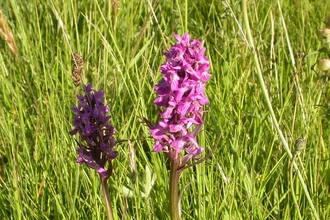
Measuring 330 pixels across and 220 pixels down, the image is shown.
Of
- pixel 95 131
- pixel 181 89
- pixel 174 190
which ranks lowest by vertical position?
pixel 174 190

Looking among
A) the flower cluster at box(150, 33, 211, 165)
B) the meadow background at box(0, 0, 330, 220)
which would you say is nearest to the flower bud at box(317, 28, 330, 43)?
the meadow background at box(0, 0, 330, 220)

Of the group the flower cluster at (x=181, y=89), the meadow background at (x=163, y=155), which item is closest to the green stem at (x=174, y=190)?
the flower cluster at (x=181, y=89)

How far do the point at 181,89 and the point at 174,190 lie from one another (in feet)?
0.80

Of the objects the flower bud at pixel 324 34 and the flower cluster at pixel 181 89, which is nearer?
the flower cluster at pixel 181 89

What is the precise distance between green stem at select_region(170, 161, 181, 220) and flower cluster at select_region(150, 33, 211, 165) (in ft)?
0.14

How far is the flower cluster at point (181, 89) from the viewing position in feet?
3.00

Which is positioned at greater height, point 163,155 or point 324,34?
point 324,34

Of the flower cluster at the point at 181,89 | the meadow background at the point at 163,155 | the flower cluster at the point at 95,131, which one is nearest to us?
the flower cluster at the point at 181,89

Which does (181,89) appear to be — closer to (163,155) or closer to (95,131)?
(95,131)

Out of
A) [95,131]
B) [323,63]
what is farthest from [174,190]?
[323,63]

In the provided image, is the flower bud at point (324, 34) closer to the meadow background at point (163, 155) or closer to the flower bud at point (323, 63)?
the flower bud at point (323, 63)

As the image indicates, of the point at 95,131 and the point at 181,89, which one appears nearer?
the point at 181,89

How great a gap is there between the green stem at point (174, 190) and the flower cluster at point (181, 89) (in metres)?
0.04

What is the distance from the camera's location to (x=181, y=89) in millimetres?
912
